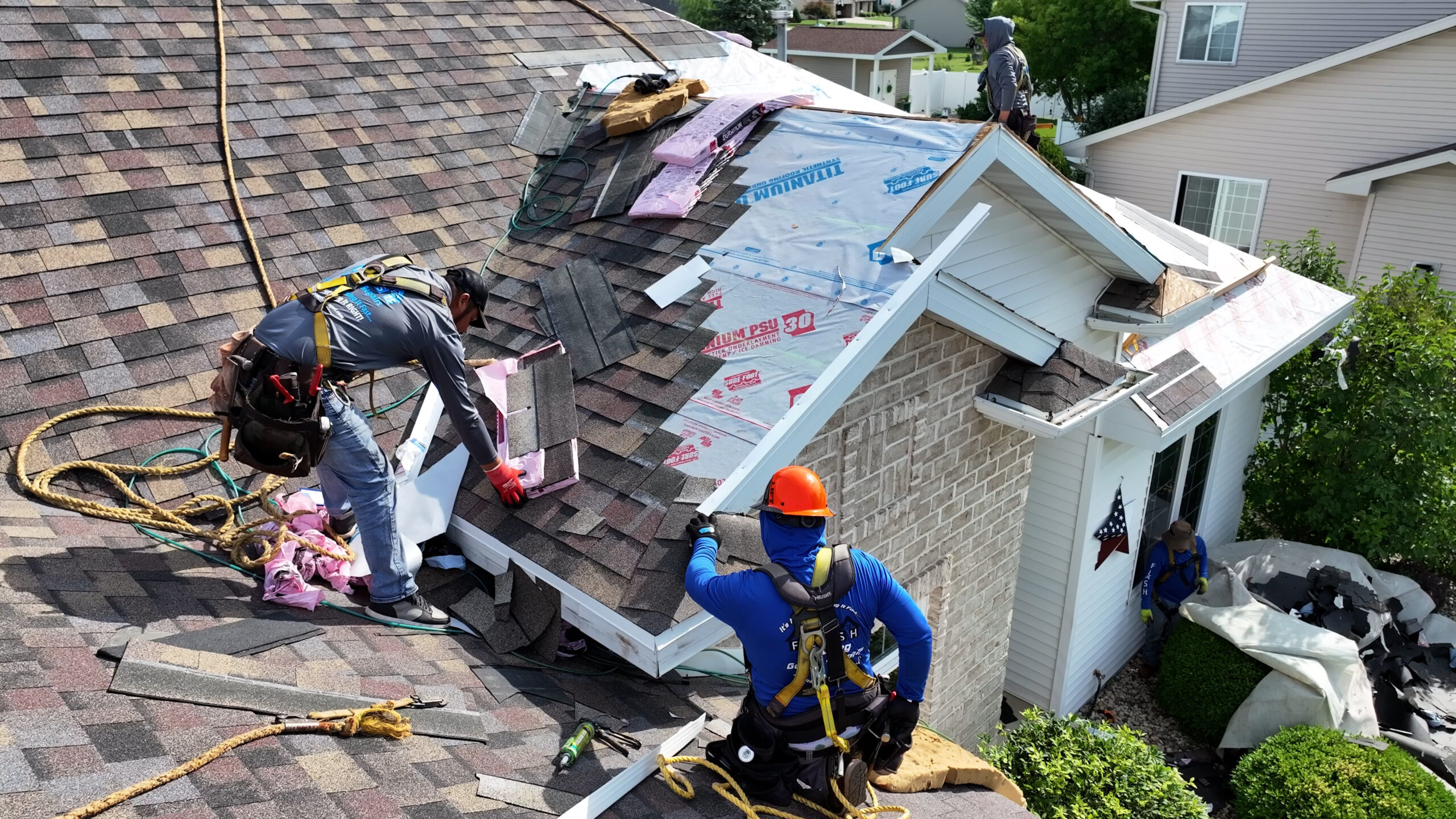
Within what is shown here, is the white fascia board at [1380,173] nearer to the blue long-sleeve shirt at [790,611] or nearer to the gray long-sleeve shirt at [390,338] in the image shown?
the blue long-sleeve shirt at [790,611]

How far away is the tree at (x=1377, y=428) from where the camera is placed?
1019 cm

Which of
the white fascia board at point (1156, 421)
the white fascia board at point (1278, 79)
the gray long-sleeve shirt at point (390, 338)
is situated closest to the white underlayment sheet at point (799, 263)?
the gray long-sleeve shirt at point (390, 338)

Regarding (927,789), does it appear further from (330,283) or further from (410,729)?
(330,283)

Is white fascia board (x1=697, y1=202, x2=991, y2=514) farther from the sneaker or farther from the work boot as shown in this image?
the sneaker

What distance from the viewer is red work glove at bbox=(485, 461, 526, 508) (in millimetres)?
5156

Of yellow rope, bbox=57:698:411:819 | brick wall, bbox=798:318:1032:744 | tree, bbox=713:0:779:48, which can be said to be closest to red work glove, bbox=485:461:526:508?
yellow rope, bbox=57:698:411:819

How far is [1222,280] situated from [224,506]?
8.49m

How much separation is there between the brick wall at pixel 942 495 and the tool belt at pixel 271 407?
2.58m

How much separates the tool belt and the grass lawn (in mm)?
48840

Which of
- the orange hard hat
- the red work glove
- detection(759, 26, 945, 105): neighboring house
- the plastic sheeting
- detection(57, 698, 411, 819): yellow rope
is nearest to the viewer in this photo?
detection(57, 698, 411, 819): yellow rope

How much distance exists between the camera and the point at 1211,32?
71.6 feet

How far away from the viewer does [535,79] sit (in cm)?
947

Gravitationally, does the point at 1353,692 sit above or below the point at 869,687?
below

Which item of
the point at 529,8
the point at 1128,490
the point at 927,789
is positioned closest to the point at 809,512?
the point at 927,789
